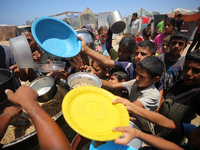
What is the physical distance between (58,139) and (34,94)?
0.57m

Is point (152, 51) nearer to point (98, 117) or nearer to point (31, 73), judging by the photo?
point (98, 117)

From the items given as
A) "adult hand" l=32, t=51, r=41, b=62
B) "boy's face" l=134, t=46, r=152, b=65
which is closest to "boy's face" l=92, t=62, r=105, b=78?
"boy's face" l=134, t=46, r=152, b=65

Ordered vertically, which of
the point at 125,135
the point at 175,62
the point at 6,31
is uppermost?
the point at 6,31

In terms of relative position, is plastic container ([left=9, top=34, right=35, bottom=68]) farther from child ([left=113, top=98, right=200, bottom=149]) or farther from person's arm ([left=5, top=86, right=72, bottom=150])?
child ([left=113, top=98, right=200, bottom=149])

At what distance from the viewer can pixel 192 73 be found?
1431 millimetres

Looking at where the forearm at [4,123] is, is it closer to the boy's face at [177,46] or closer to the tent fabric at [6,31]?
the boy's face at [177,46]

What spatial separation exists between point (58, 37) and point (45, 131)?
1.66m

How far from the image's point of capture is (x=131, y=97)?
199 cm

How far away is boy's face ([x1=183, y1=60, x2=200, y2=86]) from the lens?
1402 mm

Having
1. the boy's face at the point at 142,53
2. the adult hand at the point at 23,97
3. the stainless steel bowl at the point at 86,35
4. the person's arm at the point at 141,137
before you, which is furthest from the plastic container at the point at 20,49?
the boy's face at the point at 142,53

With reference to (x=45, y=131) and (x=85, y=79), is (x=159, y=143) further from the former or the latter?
(x=85, y=79)

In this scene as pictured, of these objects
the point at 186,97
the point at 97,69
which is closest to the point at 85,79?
the point at 97,69

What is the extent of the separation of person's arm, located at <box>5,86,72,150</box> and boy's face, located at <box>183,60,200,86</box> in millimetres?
1771

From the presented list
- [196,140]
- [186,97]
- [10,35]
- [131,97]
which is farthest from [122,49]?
[10,35]
